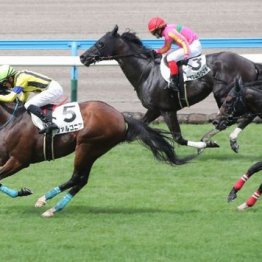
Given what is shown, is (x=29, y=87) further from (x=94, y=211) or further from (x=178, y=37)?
(x=178, y=37)

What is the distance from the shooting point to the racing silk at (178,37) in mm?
13523

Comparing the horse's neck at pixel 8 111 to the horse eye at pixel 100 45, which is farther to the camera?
the horse eye at pixel 100 45

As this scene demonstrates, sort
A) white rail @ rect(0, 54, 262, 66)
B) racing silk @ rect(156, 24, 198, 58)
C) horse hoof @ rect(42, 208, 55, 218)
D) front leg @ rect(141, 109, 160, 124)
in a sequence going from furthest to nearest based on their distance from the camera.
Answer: white rail @ rect(0, 54, 262, 66) → front leg @ rect(141, 109, 160, 124) → racing silk @ rect(156, 24, 198, 58) → horse hoof @ rect(42, 208, 55, 218)

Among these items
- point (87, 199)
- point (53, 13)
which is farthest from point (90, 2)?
point (87, 199)

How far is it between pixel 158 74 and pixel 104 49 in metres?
0.81

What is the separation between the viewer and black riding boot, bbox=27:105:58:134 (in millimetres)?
10492

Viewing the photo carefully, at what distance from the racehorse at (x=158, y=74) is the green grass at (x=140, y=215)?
1.93ft

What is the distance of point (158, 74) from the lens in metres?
13.9

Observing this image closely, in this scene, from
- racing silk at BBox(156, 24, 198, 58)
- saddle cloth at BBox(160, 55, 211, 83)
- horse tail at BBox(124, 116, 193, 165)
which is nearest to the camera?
horse tail at BBox(124, 116, 193, 165)

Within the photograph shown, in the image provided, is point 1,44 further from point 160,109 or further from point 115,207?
point 115,207

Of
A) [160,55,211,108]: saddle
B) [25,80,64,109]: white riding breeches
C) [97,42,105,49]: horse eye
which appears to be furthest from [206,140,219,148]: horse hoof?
[25,80,64,109]: white riding breeches

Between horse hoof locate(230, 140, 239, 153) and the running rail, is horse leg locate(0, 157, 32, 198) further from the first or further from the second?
the running rail

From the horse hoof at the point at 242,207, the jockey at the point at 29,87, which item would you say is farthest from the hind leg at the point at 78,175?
the horse hoof at the point at 242,207

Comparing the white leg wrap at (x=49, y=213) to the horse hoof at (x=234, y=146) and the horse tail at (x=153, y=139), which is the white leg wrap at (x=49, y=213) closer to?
the horse tail at (x=153, y=139)
